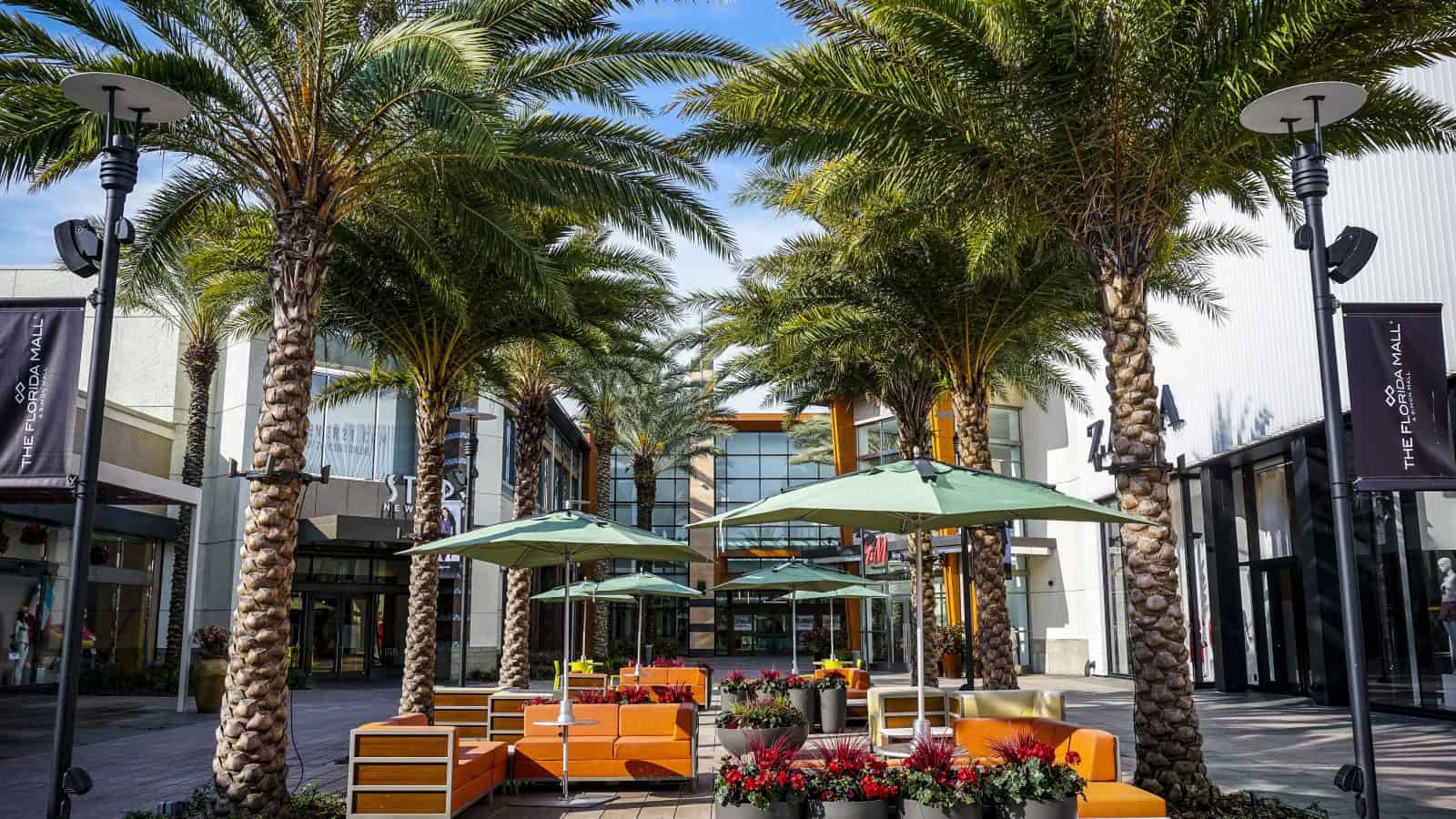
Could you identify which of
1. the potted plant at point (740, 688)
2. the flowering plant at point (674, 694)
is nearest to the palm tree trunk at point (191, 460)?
the potted plant at point (740, 688)

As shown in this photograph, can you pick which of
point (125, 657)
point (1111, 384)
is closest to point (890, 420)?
point (125, 657)

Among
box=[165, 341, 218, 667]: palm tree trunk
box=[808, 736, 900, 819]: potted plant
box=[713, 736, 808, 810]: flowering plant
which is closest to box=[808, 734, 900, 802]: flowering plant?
box=[808, 736, 900, 819]: potted plant

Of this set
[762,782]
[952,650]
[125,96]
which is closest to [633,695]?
[762,782]

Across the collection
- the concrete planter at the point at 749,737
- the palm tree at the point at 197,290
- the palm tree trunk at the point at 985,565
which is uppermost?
the palm tree at the point at 197,290

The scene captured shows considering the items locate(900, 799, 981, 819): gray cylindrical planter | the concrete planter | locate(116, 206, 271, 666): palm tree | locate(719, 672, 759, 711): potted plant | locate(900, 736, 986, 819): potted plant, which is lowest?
the concrete planter

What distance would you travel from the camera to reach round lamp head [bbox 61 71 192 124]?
7.20m

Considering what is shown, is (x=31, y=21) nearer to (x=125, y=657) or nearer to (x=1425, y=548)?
(x=1425, y=548)

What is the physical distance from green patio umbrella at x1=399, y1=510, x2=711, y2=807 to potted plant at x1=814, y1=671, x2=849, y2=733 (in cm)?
515

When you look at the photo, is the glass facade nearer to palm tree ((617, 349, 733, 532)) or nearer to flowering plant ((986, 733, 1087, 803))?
palm tree ((617, 349, 733, 532))

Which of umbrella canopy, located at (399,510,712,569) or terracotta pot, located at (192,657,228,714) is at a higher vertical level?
umbrella canopy, located at (399,510,712,569)

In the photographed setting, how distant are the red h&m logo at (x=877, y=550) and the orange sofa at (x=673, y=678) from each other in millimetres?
13480

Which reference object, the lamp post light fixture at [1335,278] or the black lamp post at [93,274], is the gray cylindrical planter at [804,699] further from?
the black lamp post at [93,274]

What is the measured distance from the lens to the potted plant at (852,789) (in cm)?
677

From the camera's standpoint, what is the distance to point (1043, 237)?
1322cm
